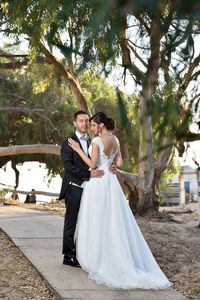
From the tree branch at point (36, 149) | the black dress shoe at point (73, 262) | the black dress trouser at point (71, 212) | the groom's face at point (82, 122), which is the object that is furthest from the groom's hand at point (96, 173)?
the tree branch at point (36, 149)

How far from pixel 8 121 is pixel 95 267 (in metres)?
15.1

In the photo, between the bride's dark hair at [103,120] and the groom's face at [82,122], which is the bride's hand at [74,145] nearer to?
the groom's face at [82,122]

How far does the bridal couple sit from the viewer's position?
5.49 m

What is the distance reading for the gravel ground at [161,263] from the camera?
5.65 m

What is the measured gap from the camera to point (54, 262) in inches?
249

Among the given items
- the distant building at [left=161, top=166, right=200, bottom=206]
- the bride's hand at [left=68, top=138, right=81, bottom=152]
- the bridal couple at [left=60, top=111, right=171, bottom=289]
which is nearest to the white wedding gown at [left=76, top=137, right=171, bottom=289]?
the bridal couple at [left=60, top=111, right=171, bottom=289]

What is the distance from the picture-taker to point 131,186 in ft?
42.1

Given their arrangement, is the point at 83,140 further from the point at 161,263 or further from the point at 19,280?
the point at 161,263

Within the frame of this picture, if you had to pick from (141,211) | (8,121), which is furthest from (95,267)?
(8,121)

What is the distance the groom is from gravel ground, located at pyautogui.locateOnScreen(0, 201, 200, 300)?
0.51 meters

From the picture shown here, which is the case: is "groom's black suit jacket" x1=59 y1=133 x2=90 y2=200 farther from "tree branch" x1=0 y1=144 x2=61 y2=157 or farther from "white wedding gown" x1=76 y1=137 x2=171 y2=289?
"tree branch" x1=0 y1=144 x2=61 y2=157

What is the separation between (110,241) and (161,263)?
1989 millimetres

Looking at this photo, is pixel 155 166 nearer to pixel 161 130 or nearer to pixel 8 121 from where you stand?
pixel 8 121

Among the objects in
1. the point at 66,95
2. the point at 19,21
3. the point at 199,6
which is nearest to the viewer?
the point at 199,6
